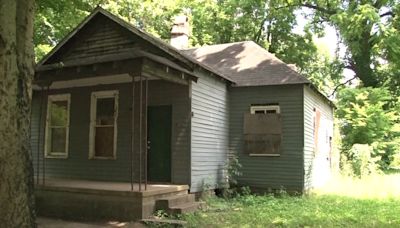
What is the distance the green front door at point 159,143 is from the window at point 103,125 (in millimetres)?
1149

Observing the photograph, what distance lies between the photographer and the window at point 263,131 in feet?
43.5

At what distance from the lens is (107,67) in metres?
9.70

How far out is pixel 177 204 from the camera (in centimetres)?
1009

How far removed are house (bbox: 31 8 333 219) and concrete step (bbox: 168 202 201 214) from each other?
0.06 metres

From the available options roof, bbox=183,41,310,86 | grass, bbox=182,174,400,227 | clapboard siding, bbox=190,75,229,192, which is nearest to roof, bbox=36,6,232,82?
clapboard siding, bbox=190,75,229,192

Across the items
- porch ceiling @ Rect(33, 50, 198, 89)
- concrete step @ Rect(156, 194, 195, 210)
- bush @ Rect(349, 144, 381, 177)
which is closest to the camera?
porch ceiling @ Rect(33, 50, 198, 89)

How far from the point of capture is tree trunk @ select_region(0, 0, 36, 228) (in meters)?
6.27

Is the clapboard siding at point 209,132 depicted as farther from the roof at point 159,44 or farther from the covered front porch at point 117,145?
the roof at point 159,44

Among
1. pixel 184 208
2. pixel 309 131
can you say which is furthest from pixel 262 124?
pixel 184 208

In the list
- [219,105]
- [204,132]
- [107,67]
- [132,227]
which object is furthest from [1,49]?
[219,105]

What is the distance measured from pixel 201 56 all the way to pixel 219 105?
13.3 ft

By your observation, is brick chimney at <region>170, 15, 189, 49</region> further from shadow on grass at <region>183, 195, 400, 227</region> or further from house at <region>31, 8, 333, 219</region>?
shadow on grass at <region>183, 195, 400, 227</region>

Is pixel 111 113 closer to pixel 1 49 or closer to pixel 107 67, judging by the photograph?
pixel 107 67

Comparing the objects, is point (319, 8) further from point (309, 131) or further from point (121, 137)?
point (121, 137)
